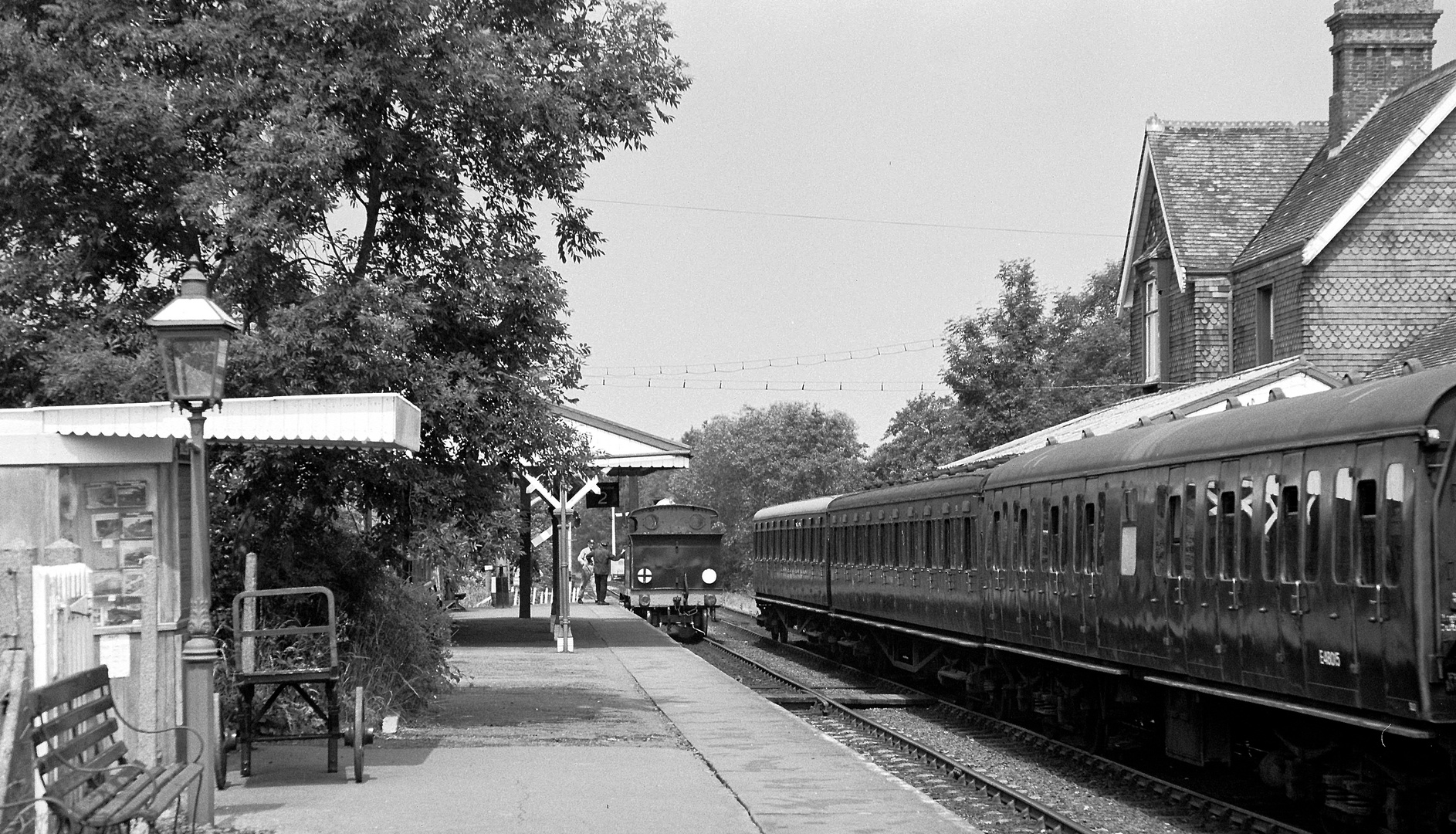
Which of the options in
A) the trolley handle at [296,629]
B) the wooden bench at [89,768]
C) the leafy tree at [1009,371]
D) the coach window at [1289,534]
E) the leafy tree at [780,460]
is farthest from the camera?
the leafy tree at [780,460]

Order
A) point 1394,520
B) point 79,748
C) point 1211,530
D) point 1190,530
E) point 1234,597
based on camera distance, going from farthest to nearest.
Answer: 1. point 1190,530
2. point 1211,530
3. point 1234,597
4. point 1394,520
5. point 79,748

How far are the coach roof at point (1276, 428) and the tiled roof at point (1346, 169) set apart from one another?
11765 millimetres

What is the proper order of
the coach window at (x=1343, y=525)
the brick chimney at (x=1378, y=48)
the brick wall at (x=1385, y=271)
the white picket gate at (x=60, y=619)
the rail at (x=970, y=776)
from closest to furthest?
the white picket gate at (x=60, y=619) < the coach window at (x=1343, y=525) < the rail at (x=970, y=776) < the brick wall at (x=1385, y=271) < the brick chimney at (x=1378, y=48)

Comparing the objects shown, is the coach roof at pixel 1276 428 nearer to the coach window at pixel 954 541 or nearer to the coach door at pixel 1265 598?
the coach door at pixel 1265 598

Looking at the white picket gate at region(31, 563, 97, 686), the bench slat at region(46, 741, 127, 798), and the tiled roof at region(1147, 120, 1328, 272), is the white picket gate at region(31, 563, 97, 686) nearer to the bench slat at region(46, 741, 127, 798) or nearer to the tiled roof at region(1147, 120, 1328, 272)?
the bench slat at region(46, 741, 127, 798)

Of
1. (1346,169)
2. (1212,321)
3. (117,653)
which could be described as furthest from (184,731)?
(1346,169)

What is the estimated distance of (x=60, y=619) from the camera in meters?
8.10

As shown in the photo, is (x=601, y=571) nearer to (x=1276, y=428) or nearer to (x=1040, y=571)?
(x=1040, y=571)

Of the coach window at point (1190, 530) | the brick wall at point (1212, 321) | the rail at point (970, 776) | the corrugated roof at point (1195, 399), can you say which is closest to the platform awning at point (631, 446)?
the corrugated roof at point (1195, 399)

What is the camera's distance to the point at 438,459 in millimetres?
15938

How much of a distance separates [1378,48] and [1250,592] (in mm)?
19940

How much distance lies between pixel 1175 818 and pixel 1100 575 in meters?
2.81

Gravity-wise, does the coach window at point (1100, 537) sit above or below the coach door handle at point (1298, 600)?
above

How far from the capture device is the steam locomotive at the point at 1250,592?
338 inches
